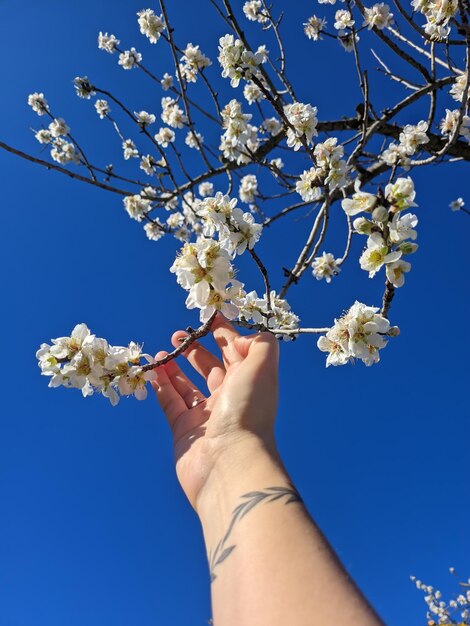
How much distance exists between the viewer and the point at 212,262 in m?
1.66

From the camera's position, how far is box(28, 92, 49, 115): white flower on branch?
A: 4.93 metres

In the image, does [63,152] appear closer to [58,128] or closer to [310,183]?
[58,128]

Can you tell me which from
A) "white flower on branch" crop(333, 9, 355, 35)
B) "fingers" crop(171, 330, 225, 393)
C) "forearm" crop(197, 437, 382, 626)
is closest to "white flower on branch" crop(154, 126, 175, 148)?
"white flower on branch" crop(333, 9, 355, 35)

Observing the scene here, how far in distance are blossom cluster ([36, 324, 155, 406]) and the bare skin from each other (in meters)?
0.29

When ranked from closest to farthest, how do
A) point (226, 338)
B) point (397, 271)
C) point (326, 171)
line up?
point (397, 271), point (226, 338), point (326, 171)

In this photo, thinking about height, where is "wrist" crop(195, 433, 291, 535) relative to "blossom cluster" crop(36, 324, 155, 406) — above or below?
below

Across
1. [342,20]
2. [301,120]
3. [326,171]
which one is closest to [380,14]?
[342,20]

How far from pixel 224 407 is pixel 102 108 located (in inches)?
184

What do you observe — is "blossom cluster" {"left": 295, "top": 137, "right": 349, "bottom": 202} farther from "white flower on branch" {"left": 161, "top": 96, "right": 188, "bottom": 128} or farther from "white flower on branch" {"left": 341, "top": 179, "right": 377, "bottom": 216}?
"white flower on branch" {"left": 161, "top": 96, "right": 188, "bottom": 128}

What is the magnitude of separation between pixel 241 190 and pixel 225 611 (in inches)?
193

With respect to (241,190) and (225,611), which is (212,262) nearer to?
(225,611)

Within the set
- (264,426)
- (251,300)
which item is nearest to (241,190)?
(251,300)

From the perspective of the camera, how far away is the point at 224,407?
153 cm

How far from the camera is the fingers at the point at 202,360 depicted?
1.93m
